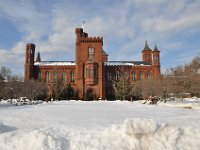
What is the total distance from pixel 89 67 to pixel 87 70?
75cm

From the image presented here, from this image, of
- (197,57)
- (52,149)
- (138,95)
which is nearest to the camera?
(52,149)

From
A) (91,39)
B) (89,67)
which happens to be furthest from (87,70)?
(91,39)

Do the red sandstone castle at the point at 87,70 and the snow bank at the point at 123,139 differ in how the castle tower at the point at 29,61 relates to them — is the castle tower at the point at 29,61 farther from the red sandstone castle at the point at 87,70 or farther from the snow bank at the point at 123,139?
the snow bank at the point at 123,139

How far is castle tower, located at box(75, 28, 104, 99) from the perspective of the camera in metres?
59.0

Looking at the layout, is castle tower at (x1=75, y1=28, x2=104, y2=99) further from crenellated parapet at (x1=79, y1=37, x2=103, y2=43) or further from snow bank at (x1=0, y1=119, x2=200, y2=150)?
snow bank at (x1=0, y1=119, x2=200, y2=150)

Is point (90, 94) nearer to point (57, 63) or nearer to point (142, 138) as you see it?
point (57, 63)

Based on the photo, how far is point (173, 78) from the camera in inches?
1581

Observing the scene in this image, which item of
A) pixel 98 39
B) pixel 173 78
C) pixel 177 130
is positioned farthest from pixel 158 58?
pixel 177 130

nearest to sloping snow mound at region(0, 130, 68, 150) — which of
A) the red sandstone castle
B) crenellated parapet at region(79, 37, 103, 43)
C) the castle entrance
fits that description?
the red sandstone castle

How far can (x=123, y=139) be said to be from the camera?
7.48m

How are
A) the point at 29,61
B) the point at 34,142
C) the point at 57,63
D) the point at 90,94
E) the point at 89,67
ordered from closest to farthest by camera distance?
the point at 34,142
the point at 90,94
the point at 89,67
the point at 29,61
the point at 57,63

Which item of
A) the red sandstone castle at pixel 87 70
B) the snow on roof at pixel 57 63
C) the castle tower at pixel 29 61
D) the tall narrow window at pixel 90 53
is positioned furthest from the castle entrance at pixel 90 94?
the castle tower at pixel 29 61

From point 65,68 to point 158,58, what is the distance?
75.2 ft

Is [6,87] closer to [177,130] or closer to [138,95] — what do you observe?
[138,95]
